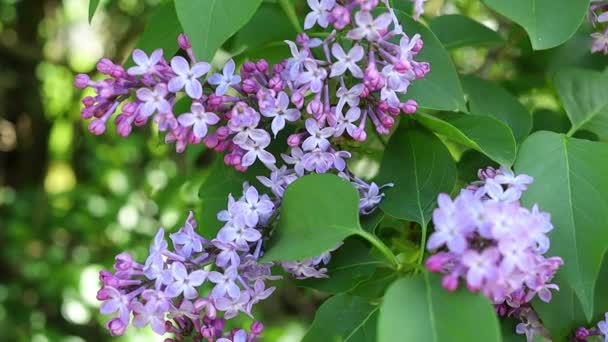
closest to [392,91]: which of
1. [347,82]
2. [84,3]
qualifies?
[347,82]

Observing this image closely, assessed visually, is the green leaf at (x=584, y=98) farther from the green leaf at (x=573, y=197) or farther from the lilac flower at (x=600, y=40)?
the green leaf at (x=573, y=197)

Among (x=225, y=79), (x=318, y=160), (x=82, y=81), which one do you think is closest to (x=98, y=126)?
(x=82, y=81)

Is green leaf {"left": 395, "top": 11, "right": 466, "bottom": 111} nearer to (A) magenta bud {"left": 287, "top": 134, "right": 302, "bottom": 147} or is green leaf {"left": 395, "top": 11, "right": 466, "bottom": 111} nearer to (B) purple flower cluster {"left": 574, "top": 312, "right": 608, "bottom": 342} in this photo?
(A) magenta bud {"left": 287, "top": 134, "right": 302, "bottom": 147}

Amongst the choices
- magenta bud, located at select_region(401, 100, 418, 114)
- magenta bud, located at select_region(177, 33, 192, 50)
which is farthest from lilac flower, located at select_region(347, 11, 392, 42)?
magenta bud, located at select_region(177, 33, 192, 50)

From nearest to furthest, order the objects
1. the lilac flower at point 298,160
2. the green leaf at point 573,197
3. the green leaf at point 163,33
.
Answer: the green leaf at point 573,197, the lilac flower at point 298,160, the green leaf at point 163,33

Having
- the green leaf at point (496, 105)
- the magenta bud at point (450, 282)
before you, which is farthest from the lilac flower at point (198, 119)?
the green leaf at point (496, 105)

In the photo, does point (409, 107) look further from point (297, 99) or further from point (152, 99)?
point (152, 99)
